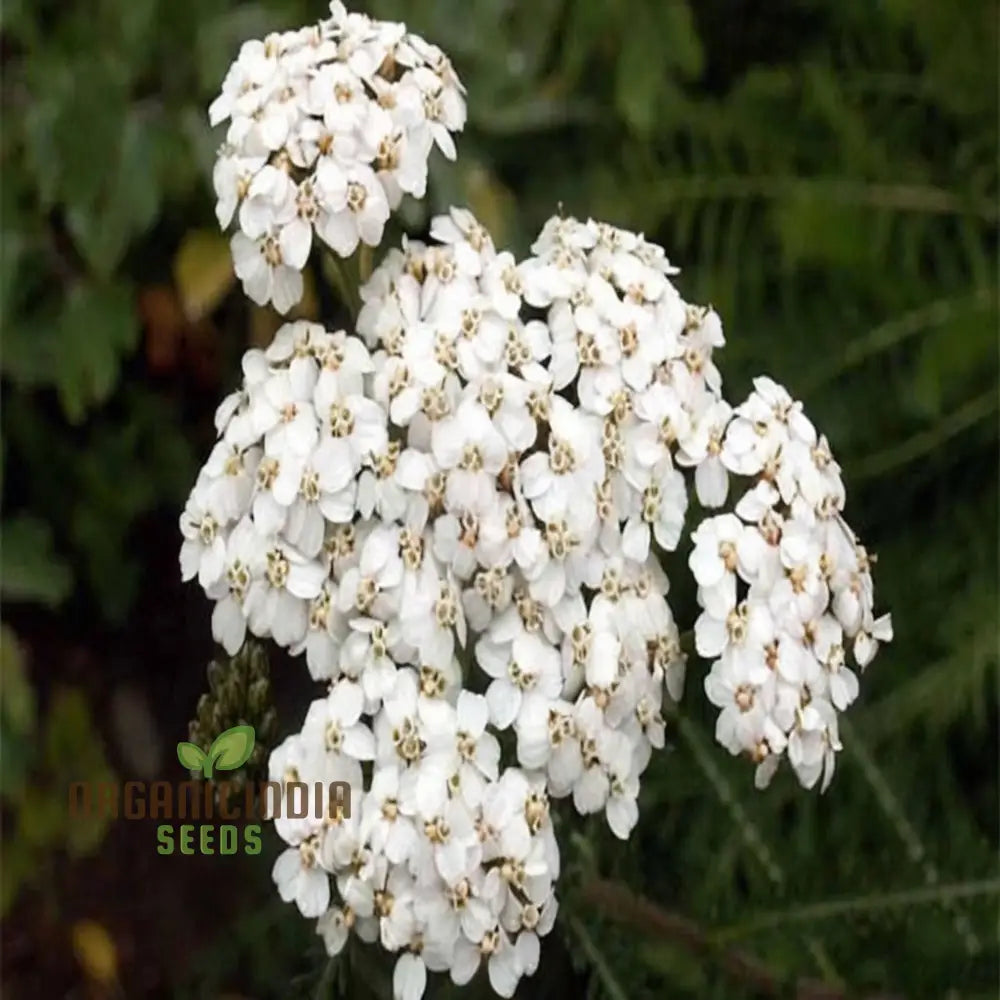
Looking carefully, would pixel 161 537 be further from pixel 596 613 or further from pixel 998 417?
pixel 998 417

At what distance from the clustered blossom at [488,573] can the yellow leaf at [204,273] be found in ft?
1.61

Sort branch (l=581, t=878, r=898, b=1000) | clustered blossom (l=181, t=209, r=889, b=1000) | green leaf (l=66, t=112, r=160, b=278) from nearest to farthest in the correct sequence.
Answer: clustered blossom (l=181, t=209, r=889, b=1000) → branch (l=581, t=878, r=898, b=1000) → green leaf (l=66, t=112, r=160, b=278)

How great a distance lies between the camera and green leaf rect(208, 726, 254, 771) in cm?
53

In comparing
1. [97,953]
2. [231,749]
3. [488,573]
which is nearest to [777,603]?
[488,573]

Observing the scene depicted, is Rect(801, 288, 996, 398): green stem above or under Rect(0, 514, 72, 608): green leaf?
above

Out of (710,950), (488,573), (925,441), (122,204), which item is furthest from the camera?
(925,441)

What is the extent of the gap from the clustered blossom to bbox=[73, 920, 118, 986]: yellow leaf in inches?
11.8

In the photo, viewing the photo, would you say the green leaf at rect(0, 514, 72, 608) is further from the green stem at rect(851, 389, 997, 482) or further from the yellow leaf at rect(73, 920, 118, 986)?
the green stem at rect(851, 389, 997, 482)

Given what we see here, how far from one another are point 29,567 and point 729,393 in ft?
1.75

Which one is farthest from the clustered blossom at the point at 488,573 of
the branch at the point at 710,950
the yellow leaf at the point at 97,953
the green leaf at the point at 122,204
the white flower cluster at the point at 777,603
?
the green leaf at the point at 122,204

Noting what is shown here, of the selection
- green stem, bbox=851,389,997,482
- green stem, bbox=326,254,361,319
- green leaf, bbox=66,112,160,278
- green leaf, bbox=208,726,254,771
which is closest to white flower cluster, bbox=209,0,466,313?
green stem, bbox=326,254,361,319

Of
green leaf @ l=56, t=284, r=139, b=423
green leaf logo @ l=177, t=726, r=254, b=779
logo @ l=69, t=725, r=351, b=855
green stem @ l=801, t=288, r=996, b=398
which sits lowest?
logo @ l=69, t=725, r=351, b=855

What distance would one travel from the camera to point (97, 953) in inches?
30.0

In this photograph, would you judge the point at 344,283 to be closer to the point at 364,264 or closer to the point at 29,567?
the point at 364,264
